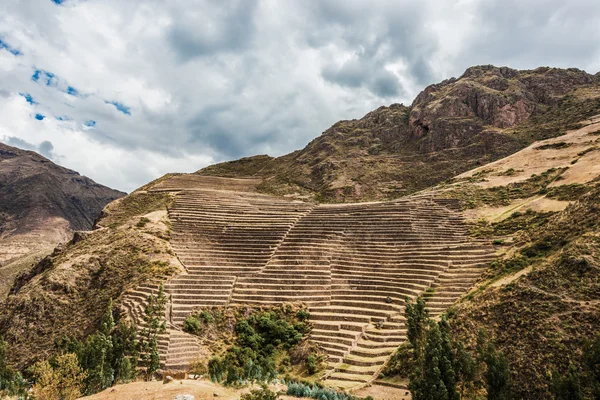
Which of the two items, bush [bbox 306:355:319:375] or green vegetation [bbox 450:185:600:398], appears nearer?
green vegetation [bbox 450:185:600:398]

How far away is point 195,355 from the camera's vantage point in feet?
67.2

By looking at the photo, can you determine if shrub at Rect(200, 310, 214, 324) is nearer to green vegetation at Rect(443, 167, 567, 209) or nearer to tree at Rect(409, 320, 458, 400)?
tree at Rect(409, 320, 458, 400)

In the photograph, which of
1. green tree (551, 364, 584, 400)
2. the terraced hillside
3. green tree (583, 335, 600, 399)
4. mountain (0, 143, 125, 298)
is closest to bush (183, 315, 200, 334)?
the terraced hillside

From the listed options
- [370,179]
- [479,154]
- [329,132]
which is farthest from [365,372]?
[329,132]

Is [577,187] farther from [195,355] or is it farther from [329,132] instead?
[329,132]

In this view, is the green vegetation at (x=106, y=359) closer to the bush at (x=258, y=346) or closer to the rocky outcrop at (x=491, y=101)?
the bush at (x=258, y=346)

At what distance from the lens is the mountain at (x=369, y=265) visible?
16453mm

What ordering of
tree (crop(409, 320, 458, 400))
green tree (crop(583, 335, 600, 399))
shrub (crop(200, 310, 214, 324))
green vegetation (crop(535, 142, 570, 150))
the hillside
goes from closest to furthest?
green tree (crop(583, 335, 600, 399))
tree (crop(409, 320, 458, 400))
the hillside
shrub (crop(200, 310, 214, 324))
green vegetation (crop(535, 142, 570, 150))

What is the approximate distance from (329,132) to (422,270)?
69.7m

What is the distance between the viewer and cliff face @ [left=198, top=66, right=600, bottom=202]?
202 ft

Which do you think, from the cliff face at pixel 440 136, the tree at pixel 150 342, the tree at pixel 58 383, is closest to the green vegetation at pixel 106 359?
the tree at pixel 150 342

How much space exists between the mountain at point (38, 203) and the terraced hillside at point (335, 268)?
69714mm

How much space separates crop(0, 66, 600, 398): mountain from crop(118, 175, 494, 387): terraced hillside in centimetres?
12

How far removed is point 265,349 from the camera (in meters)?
21.9
